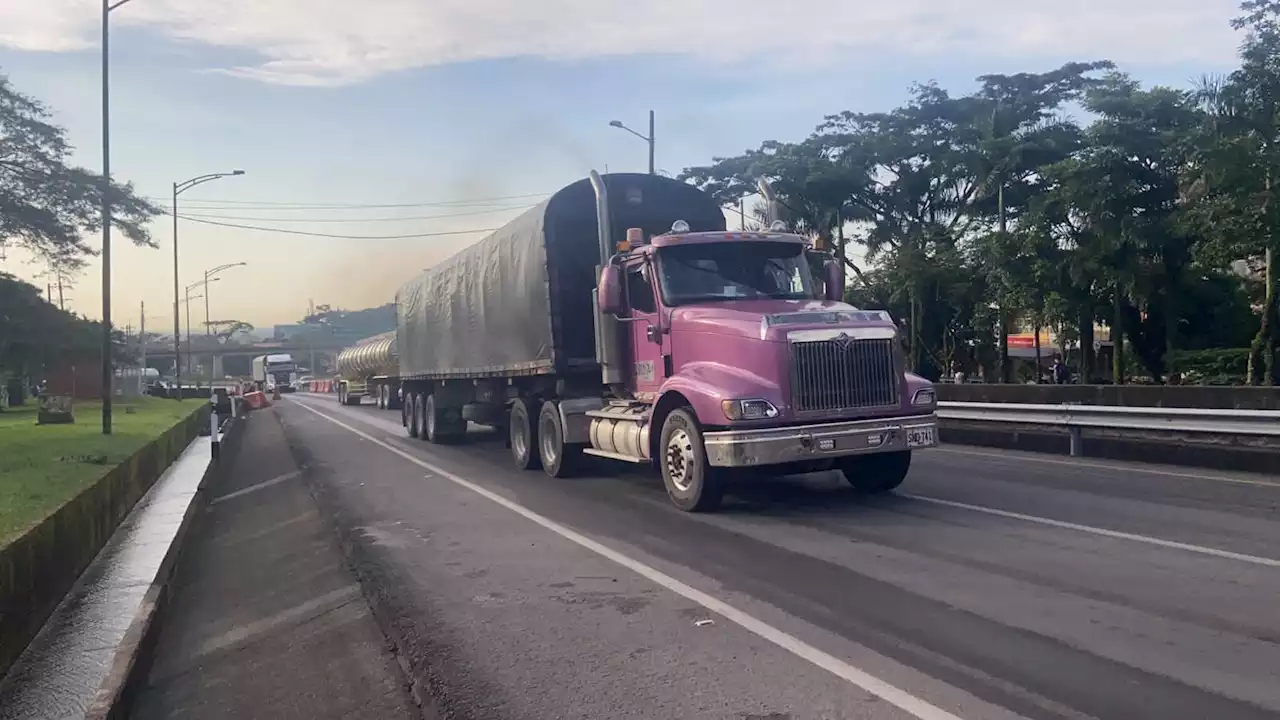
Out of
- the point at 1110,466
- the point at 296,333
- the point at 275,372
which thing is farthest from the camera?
the point at 296,333

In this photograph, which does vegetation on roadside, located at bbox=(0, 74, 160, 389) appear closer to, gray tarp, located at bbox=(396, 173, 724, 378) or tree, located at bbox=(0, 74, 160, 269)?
tree, located at bbox=(0, 74, 160, 269)

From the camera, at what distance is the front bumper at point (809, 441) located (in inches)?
400

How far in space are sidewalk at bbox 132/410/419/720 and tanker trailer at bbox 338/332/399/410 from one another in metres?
26.9

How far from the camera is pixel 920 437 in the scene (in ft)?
35.2

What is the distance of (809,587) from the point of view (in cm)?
744

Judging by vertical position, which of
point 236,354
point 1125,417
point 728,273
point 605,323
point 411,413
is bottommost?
point 411,413

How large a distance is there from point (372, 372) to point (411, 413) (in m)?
20.9

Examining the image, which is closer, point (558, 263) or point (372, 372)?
point (558, 263)

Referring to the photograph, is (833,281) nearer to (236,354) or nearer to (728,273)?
(728,273)

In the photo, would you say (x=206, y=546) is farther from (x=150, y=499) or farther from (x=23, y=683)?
(x=150, y=499)

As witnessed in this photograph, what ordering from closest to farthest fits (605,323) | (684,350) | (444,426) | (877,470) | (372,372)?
(684,350), (877,470), (605,323), (444,426), (372,372)

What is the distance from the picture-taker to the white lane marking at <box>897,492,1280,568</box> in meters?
7.84

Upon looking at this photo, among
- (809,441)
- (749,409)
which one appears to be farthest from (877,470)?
(749,409)

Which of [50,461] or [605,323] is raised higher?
[605,323]
